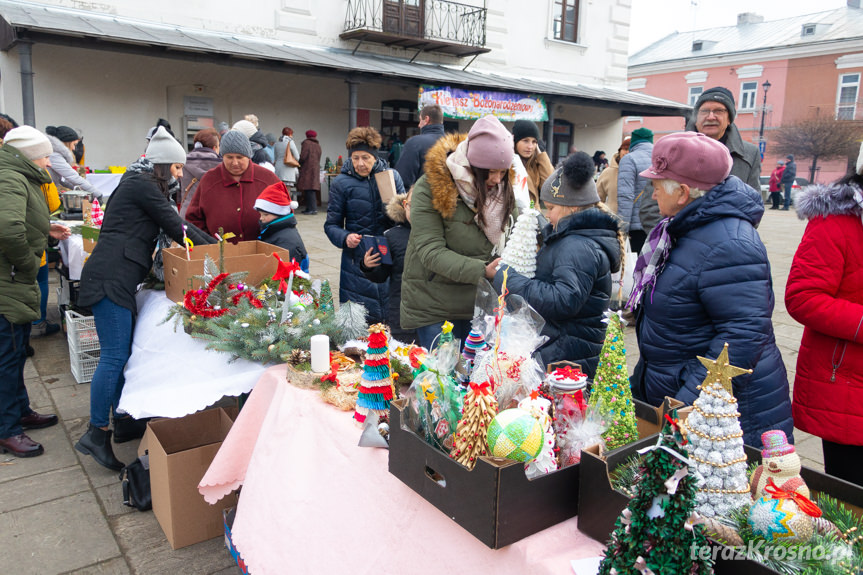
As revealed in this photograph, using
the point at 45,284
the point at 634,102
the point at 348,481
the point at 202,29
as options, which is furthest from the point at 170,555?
the point at 634,102

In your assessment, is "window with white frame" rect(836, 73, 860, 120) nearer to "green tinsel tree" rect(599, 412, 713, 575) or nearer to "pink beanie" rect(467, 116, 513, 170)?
"pink beanie" rect(467, 116, 513, 170)

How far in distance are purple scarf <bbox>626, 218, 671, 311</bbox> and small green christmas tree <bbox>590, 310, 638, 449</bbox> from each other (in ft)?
1.55

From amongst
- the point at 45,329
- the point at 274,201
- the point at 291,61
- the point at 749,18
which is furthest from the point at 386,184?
the point at 749,18

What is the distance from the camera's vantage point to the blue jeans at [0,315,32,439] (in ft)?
11.3

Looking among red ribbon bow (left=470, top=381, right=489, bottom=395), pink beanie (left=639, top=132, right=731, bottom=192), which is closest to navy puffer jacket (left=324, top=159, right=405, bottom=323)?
pink beanie (left=639, top=132, right=731, bottom=192)

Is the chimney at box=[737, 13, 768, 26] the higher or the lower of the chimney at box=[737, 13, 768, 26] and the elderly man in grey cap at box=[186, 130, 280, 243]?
the higher

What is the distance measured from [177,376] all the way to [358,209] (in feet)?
6.65

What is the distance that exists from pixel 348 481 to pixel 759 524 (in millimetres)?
1140

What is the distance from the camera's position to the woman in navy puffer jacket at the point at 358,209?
14.0ft

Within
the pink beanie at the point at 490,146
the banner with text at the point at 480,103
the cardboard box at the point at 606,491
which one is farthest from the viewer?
the banner with text at the point at 480,103

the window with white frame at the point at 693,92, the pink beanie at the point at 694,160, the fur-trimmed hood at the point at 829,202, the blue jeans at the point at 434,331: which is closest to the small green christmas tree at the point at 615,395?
the pink beanie at the point at 694,160

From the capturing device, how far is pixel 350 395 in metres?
2.20

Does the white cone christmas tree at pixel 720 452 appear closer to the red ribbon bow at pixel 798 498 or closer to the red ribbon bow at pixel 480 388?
the red ribbon bow at pixel 798 498

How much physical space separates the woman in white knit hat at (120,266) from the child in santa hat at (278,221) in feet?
1.95
